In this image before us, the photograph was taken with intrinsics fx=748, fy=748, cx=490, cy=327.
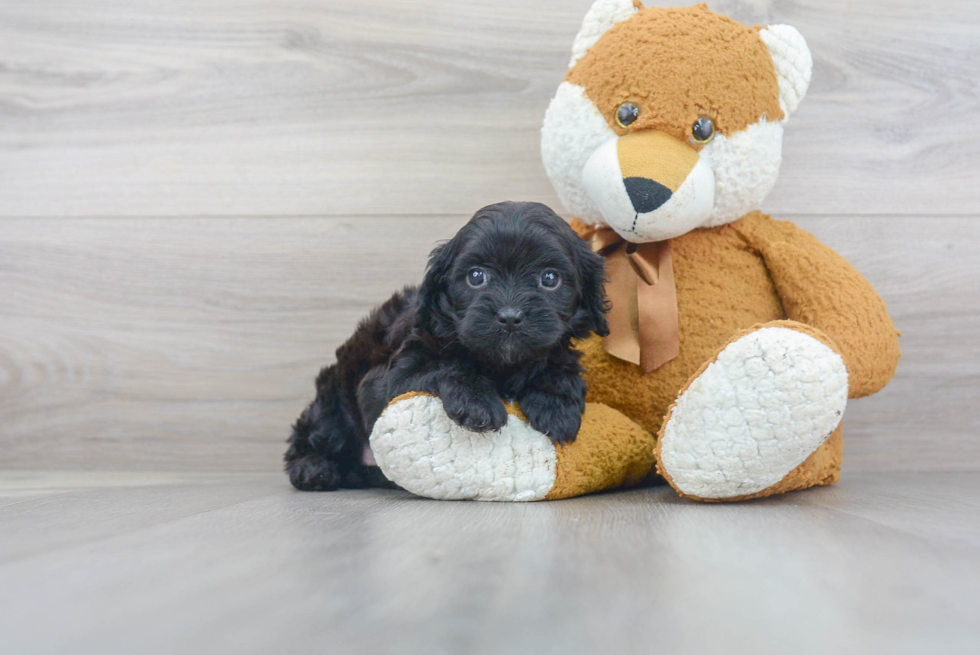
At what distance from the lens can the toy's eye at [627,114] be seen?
106 centimetres

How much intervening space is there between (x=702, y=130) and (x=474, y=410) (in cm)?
51

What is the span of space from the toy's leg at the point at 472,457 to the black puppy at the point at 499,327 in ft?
0.08

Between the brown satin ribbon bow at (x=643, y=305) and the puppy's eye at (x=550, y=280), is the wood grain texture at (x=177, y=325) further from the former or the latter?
the puppy's eye at (x=550, y=280)

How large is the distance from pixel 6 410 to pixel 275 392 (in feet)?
1.80

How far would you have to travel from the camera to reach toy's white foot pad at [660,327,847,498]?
0.87 meters

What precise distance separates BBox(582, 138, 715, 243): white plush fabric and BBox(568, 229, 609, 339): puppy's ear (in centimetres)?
8

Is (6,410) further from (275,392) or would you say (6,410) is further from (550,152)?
(550,152)

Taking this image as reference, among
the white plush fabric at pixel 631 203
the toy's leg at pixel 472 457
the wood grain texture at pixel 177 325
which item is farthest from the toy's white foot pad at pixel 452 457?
the wood grain texture at pixel 177 325

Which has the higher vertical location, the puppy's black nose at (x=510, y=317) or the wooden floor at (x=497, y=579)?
→ the puppy's black nose at (x=510, y=317)

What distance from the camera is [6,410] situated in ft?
4.97

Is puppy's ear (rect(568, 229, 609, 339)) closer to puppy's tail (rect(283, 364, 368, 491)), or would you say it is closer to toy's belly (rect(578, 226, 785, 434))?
toy's belly (rect(578, 226, 785, 434))

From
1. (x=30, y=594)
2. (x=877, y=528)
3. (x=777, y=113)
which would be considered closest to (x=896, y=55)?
(x=777, y=113)

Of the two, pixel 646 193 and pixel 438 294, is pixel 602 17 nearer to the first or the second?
pixel 646 193

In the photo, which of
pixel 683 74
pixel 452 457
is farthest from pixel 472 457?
pixel 683 74
